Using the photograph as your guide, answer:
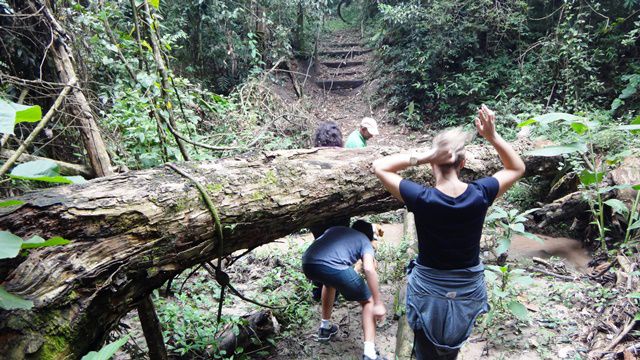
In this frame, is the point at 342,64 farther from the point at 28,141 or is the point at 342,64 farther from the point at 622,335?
the point at 28,141

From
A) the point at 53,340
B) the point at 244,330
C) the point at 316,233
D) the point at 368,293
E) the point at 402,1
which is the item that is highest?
the point at 402,1

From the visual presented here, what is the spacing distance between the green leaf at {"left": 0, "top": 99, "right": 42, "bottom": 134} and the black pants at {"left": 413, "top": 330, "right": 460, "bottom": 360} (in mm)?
2103

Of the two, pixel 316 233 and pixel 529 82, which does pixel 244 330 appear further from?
pixel 529 82

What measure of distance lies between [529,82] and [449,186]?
26.8ft

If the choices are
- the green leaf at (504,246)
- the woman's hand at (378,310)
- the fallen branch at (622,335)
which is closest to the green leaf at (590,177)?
the green leaf at (504,246)

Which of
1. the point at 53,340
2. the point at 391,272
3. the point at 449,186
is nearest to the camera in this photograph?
the point at 53,340

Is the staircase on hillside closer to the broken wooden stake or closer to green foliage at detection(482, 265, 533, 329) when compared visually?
green foliage at detection(482, 265, 533, 329)

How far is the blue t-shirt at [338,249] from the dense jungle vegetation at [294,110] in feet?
2.49

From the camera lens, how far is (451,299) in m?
2.11

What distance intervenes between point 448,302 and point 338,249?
987 millimetres

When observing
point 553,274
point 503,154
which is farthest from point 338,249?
point 553,274

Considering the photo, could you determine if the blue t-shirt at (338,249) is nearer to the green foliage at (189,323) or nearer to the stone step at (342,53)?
the green foliage at (189,323)

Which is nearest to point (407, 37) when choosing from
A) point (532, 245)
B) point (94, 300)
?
point (532, 245)

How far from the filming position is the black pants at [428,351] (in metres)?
2.23
